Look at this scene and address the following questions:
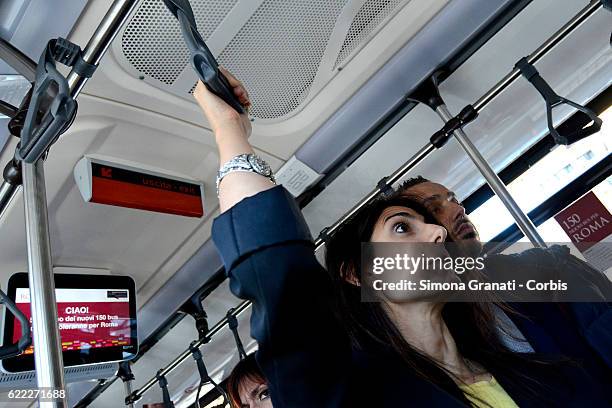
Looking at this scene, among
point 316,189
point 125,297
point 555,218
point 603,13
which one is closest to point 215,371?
point 125,297

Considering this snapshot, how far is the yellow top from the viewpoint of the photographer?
2.89 feet

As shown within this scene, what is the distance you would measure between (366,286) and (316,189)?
5.60ft

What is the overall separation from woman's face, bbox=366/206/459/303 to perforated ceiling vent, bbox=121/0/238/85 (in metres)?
1.14

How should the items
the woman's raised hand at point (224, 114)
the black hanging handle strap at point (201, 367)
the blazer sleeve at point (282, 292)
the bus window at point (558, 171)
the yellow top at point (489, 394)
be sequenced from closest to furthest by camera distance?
1. the blazer sleeve at point (282, 292)
2. the woman's raised hand at point (224, 114)
3. the yellow top at point (489, 394)
4. the bus window at point (558, 171)
5. the black hanging handle strap at point (201, 367)

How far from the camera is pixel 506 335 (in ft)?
3.52

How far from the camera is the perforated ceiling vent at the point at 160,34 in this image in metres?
1.85

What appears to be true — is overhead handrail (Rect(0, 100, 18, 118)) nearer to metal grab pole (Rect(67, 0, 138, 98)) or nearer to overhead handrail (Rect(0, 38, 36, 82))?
overhead handrail (Rect(0, 38, 36, 82))

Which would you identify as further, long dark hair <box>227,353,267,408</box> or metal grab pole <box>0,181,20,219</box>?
long dark hair <box>227,353,267,408</box>

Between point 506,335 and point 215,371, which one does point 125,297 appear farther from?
point 506,335

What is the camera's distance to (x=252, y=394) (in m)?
3.12

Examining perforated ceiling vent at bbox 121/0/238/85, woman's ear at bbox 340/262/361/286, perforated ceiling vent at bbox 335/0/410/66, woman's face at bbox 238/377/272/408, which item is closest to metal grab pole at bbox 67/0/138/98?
perforated ceiling vent at bbox 121/0/238/85

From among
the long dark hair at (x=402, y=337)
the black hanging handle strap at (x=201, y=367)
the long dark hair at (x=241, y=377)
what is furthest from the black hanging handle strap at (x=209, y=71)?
the black hanging handle strap at (x=201, y=367)

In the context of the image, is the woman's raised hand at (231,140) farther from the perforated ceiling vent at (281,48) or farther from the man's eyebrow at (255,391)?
the man's eyebrow at (255,391)

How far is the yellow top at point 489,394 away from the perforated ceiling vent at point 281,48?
1457 millimetres
